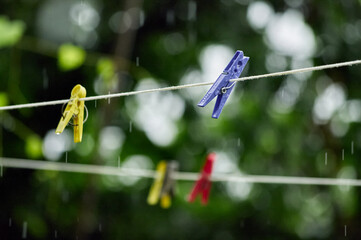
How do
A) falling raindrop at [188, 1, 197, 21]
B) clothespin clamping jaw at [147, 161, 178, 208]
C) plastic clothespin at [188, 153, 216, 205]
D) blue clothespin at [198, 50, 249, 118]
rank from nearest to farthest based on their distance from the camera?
1. blue clothespin at [198, 50, 249, 118]
2. plastic clothespin at [188, 153, 216, 205]
3. clothespin clamping jaw at [147, 161, 178, 208]
4. falling raindrop at [188, 1, 197, 21]

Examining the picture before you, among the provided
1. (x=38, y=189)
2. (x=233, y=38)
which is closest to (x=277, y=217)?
(x=233, y=38)

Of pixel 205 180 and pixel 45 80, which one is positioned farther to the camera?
pixel 45 80

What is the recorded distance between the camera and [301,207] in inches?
170

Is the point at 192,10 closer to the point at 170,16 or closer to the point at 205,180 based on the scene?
the point at 170,16

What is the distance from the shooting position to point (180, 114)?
3.75 m

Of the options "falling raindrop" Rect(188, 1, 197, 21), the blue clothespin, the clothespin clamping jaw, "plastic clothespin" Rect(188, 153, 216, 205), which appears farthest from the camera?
"falling raindrop" Rect(188, 1, 197, 21)

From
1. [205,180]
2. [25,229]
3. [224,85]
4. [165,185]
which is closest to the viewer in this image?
[224,85]

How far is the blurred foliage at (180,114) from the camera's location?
11.1ft

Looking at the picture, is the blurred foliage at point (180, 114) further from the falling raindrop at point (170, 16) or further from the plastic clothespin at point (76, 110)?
the plastic clothespin at point (76, 110)

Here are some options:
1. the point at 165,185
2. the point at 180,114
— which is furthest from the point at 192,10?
the point at 165,185

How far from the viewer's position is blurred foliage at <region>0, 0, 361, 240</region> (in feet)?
11.1

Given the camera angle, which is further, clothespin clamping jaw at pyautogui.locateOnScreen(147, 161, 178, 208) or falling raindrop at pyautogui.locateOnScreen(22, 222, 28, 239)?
falling raindrop at pyautogui.locateOnScreen(22, 222, 28, 239)

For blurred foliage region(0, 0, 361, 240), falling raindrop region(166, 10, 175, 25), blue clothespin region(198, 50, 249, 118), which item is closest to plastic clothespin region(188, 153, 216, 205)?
blue clothespin region(198, 50, 249, 118)

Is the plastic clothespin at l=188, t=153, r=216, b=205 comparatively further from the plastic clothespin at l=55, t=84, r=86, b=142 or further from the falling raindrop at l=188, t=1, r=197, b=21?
the falling raindrop at l=188, t=1, r=197, b=21
